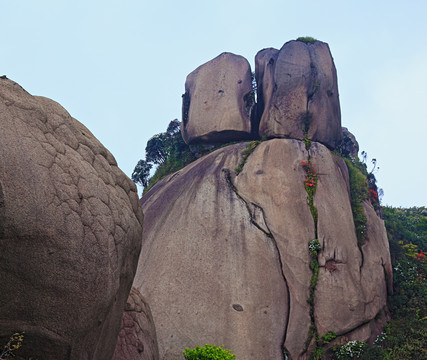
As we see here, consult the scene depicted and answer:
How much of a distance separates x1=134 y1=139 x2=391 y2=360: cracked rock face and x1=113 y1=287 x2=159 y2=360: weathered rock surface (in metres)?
5.48

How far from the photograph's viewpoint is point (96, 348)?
5.30 m

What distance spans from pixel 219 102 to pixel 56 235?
15201 millimetres

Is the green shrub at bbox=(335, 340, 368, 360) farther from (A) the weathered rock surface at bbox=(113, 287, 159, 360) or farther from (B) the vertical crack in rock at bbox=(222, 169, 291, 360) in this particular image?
(A) the weathered rock surface at bbox=(113, 287, 159, 360)

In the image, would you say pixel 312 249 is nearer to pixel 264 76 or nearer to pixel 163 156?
pixel 264 76

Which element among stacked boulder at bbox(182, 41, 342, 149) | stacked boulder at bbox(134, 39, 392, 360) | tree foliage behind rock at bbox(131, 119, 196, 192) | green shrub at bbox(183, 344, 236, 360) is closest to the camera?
green shrub at bbox(183, 344, 236, 360)

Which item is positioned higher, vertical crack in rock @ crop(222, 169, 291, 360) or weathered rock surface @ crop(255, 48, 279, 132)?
weathered rock surface @ crop(255, 48, 279, 132)

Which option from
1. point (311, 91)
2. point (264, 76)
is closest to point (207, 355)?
point (311, 91)

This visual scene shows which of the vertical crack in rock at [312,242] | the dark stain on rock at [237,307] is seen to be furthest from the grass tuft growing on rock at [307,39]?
the dark stain on rock at [237,307]

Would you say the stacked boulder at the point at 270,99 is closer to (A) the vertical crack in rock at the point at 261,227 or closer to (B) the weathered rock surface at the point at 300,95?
(B) the weathered rock surface at the point at 300,95

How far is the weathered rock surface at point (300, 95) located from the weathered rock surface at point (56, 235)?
1321 cm

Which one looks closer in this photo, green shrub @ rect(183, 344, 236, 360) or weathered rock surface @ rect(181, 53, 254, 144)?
green shrub @ rect(183, 344, 236, 360)

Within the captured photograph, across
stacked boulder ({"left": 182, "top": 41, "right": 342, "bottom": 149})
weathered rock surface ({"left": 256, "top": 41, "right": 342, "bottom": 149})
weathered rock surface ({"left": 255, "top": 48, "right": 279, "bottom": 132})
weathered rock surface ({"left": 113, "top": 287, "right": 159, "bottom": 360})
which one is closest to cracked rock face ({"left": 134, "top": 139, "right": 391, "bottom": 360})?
weathered rock surface ({"left": 256, "top": 41, "right": 342, "bottom": 149})

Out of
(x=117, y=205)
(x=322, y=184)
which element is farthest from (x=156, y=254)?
(x=117, y=205)

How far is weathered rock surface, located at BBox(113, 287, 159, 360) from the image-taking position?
6.51 meters
